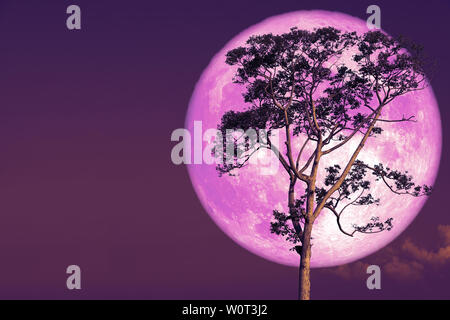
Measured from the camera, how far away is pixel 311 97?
34031 mm

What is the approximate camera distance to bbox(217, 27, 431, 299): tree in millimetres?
33438

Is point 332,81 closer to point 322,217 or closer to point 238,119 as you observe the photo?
point 238,119

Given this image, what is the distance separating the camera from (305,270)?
32.9m

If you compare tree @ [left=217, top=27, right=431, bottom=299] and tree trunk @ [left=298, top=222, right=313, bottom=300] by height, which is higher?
tree @ [left=217, top=27, right=431, bottom=299]

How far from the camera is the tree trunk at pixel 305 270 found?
32.7 meters

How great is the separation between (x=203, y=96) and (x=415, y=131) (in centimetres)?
1357

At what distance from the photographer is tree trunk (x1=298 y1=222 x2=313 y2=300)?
3272cm

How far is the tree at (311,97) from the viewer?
3344 centimetres

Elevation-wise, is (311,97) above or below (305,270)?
above

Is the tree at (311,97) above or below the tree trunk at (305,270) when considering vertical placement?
above

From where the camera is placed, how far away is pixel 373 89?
34531 mm

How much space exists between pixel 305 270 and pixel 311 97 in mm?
8838
